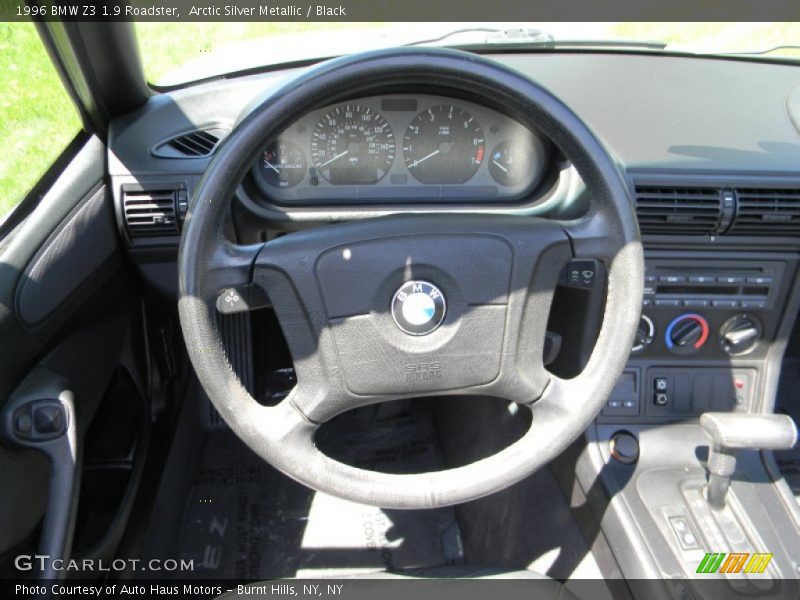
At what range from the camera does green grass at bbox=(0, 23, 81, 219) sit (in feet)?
4.79

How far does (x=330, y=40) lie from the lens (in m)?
→ 2.08

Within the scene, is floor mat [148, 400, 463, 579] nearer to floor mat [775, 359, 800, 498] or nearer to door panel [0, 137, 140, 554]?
door panel [0, 137, 140, 554]

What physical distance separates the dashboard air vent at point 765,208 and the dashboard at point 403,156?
483 mm

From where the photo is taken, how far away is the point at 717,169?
5.45 feet

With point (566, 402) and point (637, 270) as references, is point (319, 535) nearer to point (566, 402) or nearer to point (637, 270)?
point (566, 402)

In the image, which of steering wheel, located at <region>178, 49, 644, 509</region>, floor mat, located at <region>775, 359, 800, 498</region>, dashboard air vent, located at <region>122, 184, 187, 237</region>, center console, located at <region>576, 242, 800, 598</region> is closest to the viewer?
steering wheel, located at <region>178, 49, 644, 509</region>

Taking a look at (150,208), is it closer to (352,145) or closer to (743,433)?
(352,145)

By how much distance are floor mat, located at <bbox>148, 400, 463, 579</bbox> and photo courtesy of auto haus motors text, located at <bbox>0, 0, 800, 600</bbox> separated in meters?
0.01

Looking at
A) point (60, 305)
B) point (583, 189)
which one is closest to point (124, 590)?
point (60, 305)

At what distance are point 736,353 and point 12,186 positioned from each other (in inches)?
69.1

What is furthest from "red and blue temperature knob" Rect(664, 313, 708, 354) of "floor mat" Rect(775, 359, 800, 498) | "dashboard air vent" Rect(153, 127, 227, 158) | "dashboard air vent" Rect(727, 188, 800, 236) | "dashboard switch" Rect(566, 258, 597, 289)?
"dashboard air vent" Rect(153, 127, 227, 158)

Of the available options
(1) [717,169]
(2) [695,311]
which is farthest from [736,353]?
(1) [717,169]

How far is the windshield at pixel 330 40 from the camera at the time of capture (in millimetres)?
1866

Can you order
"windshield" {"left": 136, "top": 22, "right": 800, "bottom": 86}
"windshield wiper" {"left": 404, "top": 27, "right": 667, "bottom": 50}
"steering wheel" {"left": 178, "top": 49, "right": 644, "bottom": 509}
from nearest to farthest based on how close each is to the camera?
"steering wheel" {"left": 178, "top": 49, "right": 644, "bottom": 509} → "windshield" {"left": 136, "top": 22, "right": 800, "bottom": 86} → "windshield wiper" {"left": 404, "top": 27, "right": 667, "bottom": 50}
